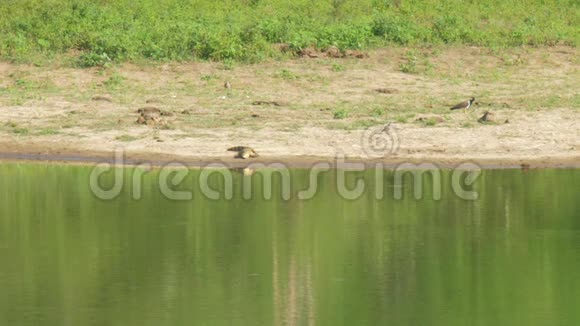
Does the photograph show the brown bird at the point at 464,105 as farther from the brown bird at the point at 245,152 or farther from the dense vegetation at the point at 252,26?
the dense vegetation at the point at 252,26

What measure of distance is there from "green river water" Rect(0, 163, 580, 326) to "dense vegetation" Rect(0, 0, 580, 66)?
551 cm

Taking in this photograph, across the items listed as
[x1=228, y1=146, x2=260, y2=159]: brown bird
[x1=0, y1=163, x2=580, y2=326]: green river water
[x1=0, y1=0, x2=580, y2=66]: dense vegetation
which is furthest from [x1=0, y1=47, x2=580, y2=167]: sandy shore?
[x1=0, y1=163, x2=580, y2=326]: green river water

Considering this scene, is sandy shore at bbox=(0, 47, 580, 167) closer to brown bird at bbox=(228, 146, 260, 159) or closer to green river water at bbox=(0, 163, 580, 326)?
brown bird at bbox=(228, 146, 260, 159)

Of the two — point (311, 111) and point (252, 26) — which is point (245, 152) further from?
point (252, 26)

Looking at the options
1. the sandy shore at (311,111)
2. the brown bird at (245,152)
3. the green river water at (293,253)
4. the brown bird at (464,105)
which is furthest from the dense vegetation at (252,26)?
the green river water at (293,253)

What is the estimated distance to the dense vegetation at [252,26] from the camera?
67.8ft

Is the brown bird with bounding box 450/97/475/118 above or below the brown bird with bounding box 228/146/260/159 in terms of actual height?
above

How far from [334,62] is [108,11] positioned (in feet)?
15.4

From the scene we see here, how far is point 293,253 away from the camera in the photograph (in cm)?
1144

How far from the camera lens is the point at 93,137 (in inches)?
670

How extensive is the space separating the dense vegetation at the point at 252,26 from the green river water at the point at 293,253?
18.1ft

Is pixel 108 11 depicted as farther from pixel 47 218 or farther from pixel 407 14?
pixel 47 218

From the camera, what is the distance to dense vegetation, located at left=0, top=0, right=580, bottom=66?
2067cm

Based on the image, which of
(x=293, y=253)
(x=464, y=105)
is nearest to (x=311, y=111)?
(x=464, y=105)
